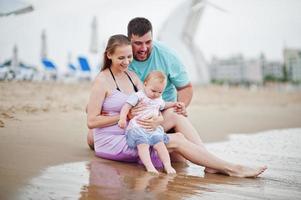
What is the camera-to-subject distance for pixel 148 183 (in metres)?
1.92

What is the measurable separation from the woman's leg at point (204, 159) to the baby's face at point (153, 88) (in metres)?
0.26

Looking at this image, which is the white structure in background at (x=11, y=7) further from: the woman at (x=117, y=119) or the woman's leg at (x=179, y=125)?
the woman's leg at (x=179, y=125)

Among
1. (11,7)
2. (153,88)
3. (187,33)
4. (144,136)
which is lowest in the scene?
(144,136)

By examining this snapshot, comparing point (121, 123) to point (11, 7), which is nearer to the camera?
point (121, 123)

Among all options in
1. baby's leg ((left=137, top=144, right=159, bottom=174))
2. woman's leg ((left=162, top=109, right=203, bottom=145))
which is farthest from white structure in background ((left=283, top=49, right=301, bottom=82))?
baby's leg ((left=137, top=144, right=159, bottom=174))

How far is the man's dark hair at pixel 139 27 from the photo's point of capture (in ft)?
8.54

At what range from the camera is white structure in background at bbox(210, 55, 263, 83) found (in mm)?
72625

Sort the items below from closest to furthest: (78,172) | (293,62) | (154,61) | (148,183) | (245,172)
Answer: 1. (148,183)
2. (78,172)
3. (245,172)
4. (154,61)
5. (293,62)

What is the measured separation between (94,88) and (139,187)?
2.82ft

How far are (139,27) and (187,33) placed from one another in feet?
94.4

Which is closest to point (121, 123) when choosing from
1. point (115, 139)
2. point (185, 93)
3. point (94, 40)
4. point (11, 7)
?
point (115, 139)

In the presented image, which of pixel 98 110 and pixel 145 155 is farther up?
pixel 98 110

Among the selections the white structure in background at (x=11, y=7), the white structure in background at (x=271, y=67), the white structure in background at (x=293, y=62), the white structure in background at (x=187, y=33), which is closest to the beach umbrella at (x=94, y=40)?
the white structure in background at (x=187, y=33)

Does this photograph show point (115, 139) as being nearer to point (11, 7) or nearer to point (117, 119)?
point (117, 119)
